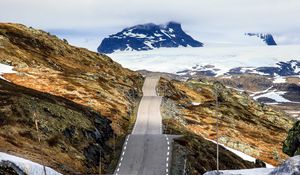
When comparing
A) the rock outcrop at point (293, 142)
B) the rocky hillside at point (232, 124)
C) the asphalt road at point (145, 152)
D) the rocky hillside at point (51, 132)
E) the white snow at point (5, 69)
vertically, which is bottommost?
the rocky hillside at point (232, 124)

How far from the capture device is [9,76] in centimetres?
12456

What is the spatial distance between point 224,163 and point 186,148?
29.8ft

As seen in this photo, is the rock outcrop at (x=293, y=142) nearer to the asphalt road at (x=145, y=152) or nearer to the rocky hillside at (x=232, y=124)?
the asphalt road at (x=145, y=152)

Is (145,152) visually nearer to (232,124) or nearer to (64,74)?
(64,74)

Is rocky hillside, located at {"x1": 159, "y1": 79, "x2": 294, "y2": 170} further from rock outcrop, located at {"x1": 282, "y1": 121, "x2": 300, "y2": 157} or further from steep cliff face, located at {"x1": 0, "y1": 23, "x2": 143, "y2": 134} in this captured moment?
rock outcrop, located at {"x1": 282, "y1": 121, "x2": 300, "y2": 157}

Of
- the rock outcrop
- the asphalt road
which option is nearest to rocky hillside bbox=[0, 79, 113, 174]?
the asphalt road

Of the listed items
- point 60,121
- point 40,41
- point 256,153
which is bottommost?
point 256,153

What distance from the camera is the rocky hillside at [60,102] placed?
66.9 m

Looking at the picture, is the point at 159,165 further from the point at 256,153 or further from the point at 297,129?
the point at 256,153

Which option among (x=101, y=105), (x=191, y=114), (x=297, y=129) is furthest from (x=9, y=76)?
(x=297, y=129)

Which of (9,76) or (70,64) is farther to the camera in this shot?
(70,64)

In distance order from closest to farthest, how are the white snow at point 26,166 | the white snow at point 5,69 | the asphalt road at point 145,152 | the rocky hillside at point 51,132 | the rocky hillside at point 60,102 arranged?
the white snow at point 26,166 < the rocky hillside at point 51,132 < the rocky hillside at point 60,102 < the asphalt road at point 145,152 < the white snow at point 5,69

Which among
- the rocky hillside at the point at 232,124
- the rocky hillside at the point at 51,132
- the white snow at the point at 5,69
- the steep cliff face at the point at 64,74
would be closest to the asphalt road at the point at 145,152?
the rocky hillside at the point at 51,132

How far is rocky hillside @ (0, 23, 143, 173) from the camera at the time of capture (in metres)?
66.9
